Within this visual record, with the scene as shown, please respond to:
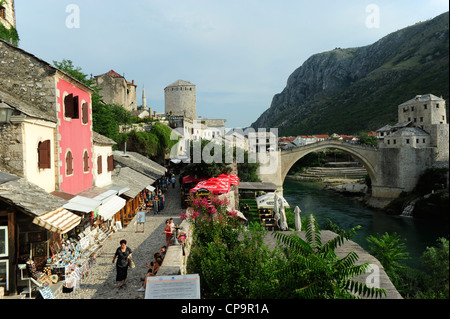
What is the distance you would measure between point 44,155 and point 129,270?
381 cm

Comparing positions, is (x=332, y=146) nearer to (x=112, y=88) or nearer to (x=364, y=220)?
(x=364, y=220)

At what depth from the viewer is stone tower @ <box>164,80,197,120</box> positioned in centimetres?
5703

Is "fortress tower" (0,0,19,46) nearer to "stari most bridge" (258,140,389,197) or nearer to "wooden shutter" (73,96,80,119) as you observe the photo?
"wooden shutter" (73,96,80,119)

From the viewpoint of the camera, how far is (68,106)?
31.9ft

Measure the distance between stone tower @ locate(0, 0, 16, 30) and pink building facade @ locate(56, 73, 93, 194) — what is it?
9.08m

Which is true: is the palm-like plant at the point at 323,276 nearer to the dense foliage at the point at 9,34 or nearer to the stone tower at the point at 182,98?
the dense foliage at the point at 9,34

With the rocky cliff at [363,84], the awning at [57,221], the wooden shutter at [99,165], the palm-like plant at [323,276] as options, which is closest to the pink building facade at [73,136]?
the wooden shutter at [99,165]

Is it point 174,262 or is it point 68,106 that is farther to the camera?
point 68,106

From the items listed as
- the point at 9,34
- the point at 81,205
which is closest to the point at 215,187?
the point at 81,205

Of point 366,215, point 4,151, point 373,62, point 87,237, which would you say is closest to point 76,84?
point 4,151

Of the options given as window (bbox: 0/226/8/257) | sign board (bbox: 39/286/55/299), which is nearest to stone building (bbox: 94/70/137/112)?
window (bbox: 0/226/8/257)

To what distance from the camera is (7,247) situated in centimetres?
599

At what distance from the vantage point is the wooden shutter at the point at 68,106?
31.5 feet
